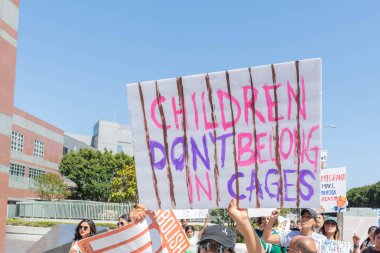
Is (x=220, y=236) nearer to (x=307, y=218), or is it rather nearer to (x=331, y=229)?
(x=307, y=218)

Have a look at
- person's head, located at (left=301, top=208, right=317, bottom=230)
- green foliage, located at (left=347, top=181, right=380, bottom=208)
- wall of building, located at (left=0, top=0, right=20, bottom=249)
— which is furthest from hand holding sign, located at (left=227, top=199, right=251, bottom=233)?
green foliage, located at (left=347, top=181, right=380, bottom=208)

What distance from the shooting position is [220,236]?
2.70 metres

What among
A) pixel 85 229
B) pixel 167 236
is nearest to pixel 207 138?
pixel 167 236

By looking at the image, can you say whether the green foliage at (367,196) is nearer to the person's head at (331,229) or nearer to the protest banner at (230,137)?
the person's head at (331,229)

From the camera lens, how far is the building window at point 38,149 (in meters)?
48.9

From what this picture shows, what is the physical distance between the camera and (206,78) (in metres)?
3.10

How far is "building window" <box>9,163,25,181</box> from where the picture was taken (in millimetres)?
43819

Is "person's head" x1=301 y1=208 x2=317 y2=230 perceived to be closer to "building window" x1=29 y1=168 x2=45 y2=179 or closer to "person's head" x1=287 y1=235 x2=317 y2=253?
"person's head" x1=287 y1=235 x2=317 y2=253

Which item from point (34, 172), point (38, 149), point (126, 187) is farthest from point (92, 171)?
point (126, 187)

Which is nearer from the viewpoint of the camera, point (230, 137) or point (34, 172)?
point (230, 137)

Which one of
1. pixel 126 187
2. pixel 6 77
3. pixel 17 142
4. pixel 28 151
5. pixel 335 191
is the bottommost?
pixel 335 191

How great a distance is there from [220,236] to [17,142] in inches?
1791

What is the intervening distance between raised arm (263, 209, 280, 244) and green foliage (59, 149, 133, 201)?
1736 inches

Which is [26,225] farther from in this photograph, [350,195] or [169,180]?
[350,195]
